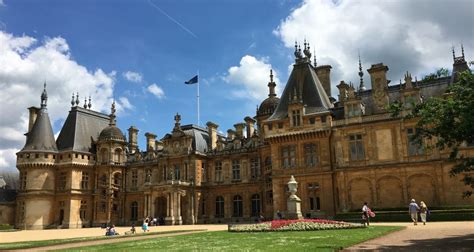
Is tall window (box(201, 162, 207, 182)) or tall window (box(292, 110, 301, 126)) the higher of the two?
tall window (box(292, 110, 301, 126))

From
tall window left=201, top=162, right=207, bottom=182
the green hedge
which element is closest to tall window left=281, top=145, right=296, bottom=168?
the green hedge

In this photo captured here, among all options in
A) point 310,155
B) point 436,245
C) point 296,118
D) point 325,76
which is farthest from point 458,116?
point 325,76

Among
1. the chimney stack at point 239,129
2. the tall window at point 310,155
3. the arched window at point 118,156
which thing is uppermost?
the chimney stack at point 239,129

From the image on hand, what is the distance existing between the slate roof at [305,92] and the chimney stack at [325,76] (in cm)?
433

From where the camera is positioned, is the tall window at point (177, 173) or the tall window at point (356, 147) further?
the tall window at point (177, 173)

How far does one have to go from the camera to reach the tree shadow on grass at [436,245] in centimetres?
1376

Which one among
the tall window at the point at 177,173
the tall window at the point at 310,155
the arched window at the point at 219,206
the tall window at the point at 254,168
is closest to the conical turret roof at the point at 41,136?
the tall window at the point at 177,173

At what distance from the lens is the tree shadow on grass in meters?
13.8

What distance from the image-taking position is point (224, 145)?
56469 mm

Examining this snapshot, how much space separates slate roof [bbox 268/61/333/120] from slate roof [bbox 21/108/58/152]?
1313 inches

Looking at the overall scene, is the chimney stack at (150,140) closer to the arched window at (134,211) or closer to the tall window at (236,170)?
the arched window at (134,211)

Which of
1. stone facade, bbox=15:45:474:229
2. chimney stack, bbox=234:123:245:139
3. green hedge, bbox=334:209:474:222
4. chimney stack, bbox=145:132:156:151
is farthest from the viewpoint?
chimney stack, bbox=145:132:156:151

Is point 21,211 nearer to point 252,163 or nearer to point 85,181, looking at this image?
point 85,181

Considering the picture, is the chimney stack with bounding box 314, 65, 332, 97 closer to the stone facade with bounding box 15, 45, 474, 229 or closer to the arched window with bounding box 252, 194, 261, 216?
the stone facade with bounding box 15, 45, 474, 229
